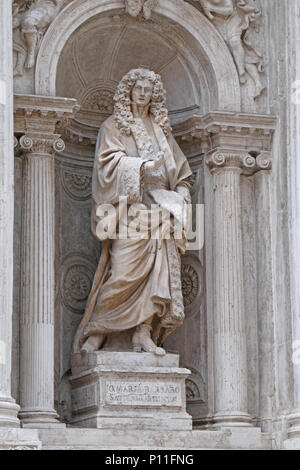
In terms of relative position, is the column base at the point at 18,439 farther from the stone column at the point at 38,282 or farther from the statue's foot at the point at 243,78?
the statue's foot at the point at 243,78

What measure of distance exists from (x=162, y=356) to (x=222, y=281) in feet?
4.45

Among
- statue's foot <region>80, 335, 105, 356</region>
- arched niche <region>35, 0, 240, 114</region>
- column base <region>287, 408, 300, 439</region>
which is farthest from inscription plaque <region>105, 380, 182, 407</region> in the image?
arched niche <region>35, 0, 240, 114</region>

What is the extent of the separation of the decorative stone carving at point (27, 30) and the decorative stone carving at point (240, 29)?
222 centimetres

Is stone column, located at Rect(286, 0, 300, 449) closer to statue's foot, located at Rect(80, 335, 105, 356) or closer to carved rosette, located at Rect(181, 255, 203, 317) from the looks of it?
carved rosette, located at Rect(181, 255, 203, 317)

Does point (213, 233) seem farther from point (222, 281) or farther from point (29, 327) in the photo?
point (29, 327)

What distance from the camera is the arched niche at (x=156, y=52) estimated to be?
18.9m

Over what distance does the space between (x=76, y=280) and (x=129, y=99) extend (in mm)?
2401

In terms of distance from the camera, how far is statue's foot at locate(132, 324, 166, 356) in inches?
711

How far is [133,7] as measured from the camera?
1897 cm

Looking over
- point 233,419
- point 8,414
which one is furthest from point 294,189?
point 8,414

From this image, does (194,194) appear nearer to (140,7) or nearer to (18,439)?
(140,7)

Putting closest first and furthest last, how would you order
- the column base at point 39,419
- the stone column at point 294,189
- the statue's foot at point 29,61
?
the column base at point 39,419
the stone column at point 294,189
the statue's foot at point 29,61

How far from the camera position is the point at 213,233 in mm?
19047

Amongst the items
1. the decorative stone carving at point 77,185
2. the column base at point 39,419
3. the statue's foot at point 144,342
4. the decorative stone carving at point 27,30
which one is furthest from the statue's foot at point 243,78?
the column base at point 39,419
